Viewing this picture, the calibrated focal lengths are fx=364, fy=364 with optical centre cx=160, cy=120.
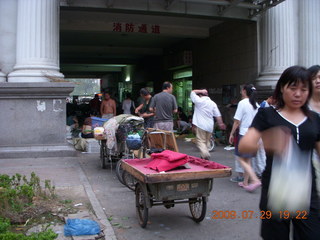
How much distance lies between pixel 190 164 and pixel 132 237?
1.28 metres

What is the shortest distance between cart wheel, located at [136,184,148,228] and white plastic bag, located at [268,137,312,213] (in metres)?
2.28

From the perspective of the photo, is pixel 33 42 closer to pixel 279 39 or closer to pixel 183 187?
pixel 183 187

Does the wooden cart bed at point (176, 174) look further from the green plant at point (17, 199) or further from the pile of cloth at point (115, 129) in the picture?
the pile of cloth at point (115, 129)

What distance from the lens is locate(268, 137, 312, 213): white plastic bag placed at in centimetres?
243

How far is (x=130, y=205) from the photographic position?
5.58 meters

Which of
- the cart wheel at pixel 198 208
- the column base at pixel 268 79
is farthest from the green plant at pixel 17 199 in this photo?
the column base at pixel 268 79

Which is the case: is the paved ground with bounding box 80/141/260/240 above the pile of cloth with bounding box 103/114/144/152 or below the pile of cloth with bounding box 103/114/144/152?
below

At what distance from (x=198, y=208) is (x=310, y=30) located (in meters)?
9.34

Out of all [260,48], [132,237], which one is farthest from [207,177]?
[260,48]

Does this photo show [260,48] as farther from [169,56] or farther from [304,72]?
[304,72]

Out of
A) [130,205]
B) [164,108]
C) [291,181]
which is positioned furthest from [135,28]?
[291,181]

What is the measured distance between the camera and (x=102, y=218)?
487 cm

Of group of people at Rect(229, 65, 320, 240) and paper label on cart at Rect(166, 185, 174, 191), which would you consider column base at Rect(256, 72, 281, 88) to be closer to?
paper label on cart at Rect(166, 185, 174, 191)

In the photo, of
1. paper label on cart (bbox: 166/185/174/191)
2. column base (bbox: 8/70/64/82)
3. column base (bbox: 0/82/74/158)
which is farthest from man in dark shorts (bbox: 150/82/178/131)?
paper label on cart (bbox: 166/185/174/191)
